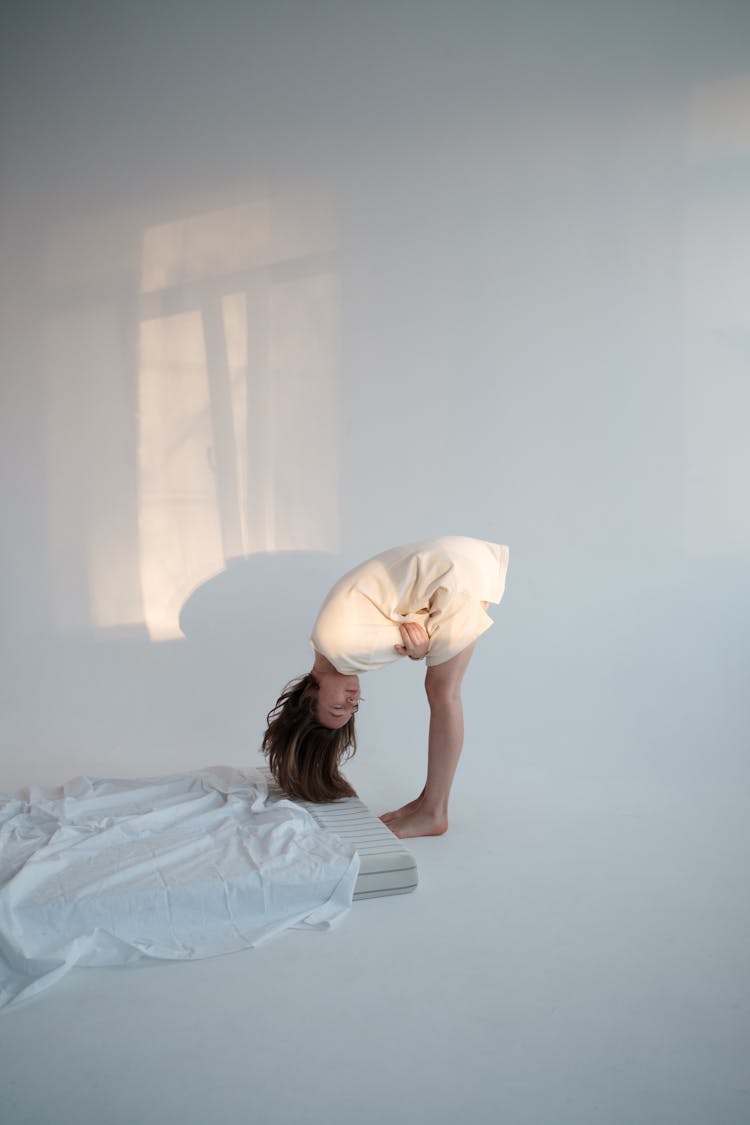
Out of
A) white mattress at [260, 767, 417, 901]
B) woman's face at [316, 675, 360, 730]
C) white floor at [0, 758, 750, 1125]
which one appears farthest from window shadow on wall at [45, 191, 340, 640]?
white floor at [0, 758, 750, 1125]

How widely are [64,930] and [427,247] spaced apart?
3199 mm

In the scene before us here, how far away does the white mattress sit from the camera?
267 cm

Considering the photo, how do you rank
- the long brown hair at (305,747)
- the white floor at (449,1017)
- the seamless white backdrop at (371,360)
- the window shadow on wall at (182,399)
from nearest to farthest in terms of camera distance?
the white floor at (449,1017) < the long brown hair at (305,747) < the seamless white backdrop at (371,360) < the window shadow on wall at (182,399)

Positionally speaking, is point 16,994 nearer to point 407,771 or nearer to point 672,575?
point 407,771

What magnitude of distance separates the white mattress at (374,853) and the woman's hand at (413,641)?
502mm

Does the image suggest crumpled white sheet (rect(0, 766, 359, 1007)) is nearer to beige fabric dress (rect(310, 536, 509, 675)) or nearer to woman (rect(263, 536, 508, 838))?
woman (rect(263, 536, 508, 838))

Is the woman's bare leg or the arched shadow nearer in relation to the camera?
the woman's bare leg

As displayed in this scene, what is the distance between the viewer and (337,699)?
3047 millimetres

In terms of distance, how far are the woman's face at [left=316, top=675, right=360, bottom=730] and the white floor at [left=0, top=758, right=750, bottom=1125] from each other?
0.51 metres

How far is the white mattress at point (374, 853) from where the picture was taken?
2668 mm

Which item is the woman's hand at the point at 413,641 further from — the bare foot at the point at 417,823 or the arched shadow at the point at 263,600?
the arched shadow at the point at 263,600

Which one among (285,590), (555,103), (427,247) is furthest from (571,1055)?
(555,103)

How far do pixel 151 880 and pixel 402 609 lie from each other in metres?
1.10

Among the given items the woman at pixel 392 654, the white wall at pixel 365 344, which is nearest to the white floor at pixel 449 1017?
the woman at pixel 392 654
